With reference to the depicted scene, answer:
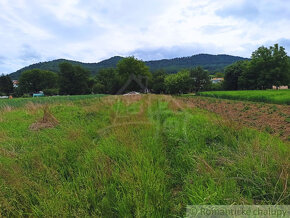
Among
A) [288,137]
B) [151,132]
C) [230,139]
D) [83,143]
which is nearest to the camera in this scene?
[230,139]

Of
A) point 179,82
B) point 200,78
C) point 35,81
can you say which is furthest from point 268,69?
point 35,81

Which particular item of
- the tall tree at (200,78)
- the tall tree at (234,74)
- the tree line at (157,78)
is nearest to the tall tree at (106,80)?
the tree line at (157,78)

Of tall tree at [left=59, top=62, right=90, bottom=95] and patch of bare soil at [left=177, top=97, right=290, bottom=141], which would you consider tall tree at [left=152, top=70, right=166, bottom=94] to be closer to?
tall tree at [left=59, top=62, right=90, bottom=95]

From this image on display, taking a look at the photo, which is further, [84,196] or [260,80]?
[260,80]

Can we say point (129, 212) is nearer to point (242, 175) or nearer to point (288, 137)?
point (242, 175)

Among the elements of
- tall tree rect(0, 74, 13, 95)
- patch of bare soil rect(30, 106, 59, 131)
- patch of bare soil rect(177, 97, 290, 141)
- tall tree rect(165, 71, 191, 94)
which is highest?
tall tree rect(0, 74, 13, 95)

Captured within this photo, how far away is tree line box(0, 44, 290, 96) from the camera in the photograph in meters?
41.1

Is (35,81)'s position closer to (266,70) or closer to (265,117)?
(265,117)

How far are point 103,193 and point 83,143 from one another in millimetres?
2052

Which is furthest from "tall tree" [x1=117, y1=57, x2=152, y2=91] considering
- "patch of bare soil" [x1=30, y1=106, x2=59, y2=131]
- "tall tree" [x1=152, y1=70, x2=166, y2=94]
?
"patch of bare soil" [x1=30, y1=106, x2=59, y2=131]

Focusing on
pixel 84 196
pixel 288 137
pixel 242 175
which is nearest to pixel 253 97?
pixel 288 137

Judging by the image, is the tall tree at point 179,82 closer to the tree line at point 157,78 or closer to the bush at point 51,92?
the tree line at point 157,78

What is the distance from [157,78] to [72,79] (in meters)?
37.5

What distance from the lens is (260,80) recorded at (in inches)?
1634
